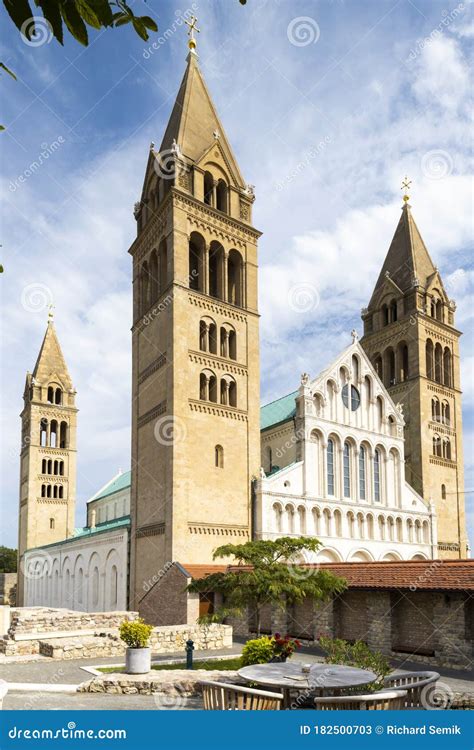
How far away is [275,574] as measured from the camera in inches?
854

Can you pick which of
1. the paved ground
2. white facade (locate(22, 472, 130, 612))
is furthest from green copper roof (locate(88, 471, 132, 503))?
the paved ground

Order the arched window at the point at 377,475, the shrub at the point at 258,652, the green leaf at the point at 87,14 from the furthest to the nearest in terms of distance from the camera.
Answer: the arched window at the point at 377,475 → the shrub at the point at 258,652 → the green leaf at the point at 87,14

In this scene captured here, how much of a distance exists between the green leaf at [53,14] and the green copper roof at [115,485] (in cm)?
6549

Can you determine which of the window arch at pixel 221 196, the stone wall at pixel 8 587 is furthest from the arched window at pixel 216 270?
the stone wall at pixel 8 587

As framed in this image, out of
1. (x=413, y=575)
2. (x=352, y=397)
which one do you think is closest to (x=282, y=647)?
(x=413, y=575)

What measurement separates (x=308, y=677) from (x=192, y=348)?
1032 inches

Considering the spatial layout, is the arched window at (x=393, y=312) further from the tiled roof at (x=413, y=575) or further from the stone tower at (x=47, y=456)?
the stone tower at (x=47, y=456)

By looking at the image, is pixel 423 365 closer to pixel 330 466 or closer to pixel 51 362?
pixel 330 466

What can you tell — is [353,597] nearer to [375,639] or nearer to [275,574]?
[375,639]

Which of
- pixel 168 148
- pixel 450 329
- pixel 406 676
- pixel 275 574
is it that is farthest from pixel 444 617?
pixel 450 329

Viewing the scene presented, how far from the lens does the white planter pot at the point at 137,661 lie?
17.5 metres

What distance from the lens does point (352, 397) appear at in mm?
43625

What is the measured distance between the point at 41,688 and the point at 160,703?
326 cm

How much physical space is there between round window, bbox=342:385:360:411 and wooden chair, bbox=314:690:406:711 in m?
32.6
